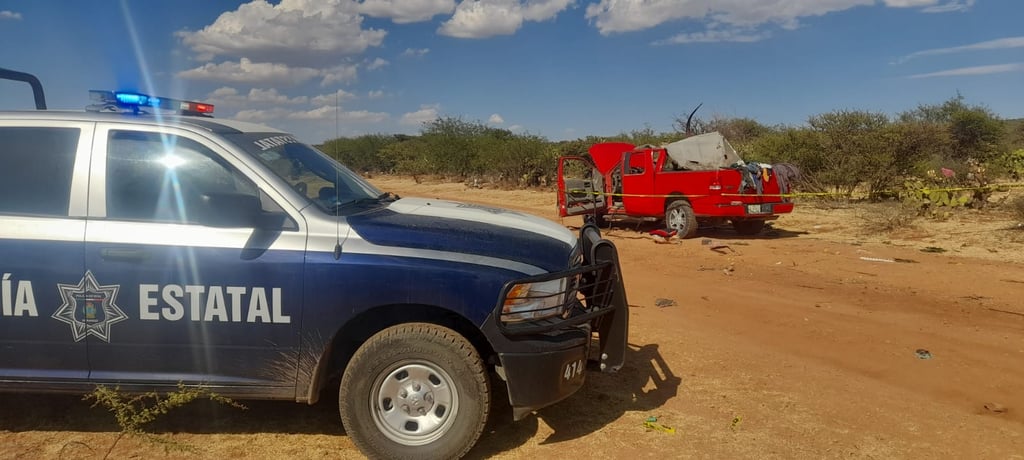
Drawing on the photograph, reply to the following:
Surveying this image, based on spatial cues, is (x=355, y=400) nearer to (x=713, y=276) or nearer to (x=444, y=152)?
(x=713, y=276)

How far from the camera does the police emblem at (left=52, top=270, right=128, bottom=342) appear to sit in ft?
11.9

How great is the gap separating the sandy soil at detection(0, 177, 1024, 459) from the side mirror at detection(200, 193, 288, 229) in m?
1.32

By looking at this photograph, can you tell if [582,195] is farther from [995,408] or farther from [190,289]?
[190,289]

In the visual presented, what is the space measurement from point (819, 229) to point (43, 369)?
1316cm

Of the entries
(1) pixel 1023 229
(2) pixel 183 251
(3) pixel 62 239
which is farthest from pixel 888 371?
(1) pixel 1023 229

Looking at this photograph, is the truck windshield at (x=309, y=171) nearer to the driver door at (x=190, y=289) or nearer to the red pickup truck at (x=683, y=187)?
the driver door at (x=190, y=289)

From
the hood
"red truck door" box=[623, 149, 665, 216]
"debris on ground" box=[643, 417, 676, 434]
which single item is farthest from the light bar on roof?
"red truck door" box=[623, 149, 665, 216]

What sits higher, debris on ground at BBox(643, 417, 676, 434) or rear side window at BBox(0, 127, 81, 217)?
rear side window at BBox(0, 127, 81, 217)

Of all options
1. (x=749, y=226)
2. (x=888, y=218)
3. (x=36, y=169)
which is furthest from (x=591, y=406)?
(x=888, y=218)

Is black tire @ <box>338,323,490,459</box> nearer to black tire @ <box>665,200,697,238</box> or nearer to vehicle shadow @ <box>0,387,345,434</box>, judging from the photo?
vehicle shadow @ <box>0,387,345,434</box>

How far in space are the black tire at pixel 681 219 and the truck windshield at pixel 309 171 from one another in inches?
342

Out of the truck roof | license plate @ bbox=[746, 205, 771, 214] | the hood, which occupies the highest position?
the truck roof

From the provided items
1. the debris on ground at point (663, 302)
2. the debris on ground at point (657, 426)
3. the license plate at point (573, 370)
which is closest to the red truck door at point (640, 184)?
the debris on ground at point (663, 302)

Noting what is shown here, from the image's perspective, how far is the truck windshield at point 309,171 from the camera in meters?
3.97
